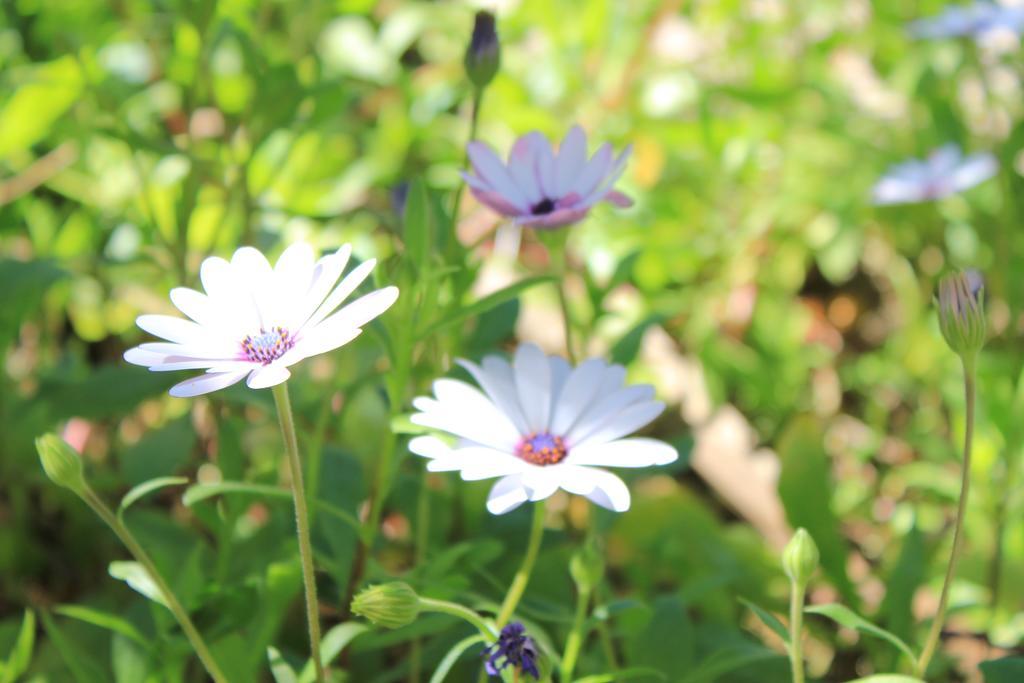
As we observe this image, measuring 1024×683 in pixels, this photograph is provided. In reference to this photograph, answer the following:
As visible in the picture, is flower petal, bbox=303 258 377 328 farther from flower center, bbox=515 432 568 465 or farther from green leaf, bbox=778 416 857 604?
green leaf, bbox=778 416 857 604

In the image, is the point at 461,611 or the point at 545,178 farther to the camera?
the point at 545,178

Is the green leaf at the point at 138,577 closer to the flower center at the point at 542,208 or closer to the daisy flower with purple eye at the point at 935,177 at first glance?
the flower center at the point at 542,208

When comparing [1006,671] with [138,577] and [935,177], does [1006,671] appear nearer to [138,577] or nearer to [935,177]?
[138,577]

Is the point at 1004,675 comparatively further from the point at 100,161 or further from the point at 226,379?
the point at 100,161

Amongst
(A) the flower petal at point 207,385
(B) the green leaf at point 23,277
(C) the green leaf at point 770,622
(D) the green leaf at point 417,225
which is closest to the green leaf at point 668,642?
(C) the green leaf at point 770,622

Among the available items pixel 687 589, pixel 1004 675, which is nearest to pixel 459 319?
pixel 687 589

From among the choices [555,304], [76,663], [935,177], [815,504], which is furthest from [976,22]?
[76,663]
